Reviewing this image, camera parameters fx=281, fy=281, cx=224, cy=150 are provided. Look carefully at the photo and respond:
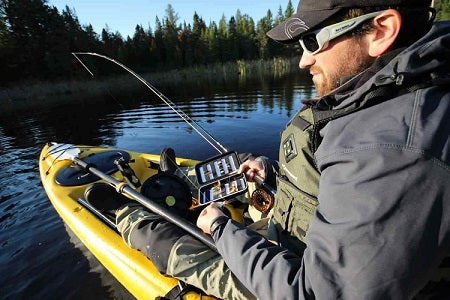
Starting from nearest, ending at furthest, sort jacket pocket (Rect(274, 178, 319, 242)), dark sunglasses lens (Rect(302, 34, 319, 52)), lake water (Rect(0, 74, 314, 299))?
dark sunglasses lens (Rect(302, 34, 319, 52)) < jacket pocket (Rect(274, 178, 319, 242)) < lake water (Rect(0, 74, 314, 299))

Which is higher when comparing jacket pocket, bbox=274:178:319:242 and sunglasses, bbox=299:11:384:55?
sunglasses, bbox=299:11:384:55

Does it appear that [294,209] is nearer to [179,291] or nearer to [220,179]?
[179,291]

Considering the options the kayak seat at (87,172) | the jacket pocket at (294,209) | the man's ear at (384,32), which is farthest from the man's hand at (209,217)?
the kayak seat at (87,172)

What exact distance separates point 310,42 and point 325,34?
12 centimetres

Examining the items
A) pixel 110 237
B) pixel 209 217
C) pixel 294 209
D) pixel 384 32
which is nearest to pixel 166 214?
pixel 209 217

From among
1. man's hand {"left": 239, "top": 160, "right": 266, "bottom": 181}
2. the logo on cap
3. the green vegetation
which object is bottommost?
man's hand {"left": 239, "top": 160, "right": 266, "bottom": 181}

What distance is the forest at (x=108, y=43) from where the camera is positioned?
3681cm

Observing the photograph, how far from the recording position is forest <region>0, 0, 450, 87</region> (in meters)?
36.8

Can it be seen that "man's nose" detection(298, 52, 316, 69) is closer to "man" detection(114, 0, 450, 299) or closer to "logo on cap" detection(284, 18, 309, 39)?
"man" detection(114, 0, 450, 299)

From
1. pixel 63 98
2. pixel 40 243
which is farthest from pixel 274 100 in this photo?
A: pixel 63 98

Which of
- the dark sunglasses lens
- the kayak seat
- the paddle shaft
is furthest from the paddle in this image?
the dark sunglasses lens

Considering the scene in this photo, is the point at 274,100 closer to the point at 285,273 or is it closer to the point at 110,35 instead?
the point at 285,273

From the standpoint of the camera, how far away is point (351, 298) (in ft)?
3.58

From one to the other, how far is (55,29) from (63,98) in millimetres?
22422
